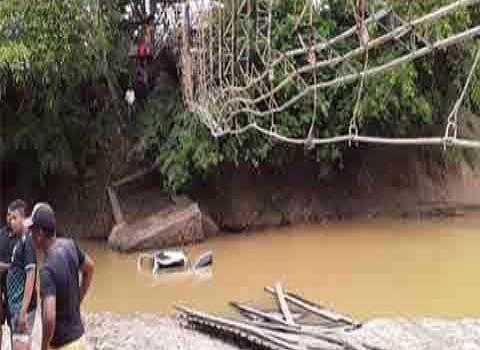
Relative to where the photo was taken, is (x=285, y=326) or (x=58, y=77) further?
(x=58, y=77)

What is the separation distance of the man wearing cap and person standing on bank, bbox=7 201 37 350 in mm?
581

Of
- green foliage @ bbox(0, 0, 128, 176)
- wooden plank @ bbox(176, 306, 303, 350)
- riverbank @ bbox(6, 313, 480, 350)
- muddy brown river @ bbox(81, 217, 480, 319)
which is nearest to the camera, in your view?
wooden plank @ bbox(176, 306, 303, 350)

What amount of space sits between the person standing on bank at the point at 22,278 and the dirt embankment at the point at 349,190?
22.8ft

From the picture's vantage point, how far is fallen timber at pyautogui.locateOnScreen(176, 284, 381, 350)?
5.00 metres

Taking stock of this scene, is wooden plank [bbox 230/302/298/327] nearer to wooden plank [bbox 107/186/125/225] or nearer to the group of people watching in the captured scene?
the group of people watching

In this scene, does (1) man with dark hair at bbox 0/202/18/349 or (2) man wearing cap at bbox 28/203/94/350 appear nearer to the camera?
(2) man wearing cap at bbox 28/203/94/350

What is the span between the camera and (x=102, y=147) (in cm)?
1048

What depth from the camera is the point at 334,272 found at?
8227 millimetres

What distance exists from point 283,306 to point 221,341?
92 cm

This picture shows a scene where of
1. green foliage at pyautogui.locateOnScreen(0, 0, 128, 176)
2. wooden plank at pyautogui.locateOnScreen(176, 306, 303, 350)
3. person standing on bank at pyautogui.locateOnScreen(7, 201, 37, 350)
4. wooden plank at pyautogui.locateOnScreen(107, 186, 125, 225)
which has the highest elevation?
green foliage at pyautogui.locateOnScreen(0, 0, 128, 176)

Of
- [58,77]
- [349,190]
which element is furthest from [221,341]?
[349,190]

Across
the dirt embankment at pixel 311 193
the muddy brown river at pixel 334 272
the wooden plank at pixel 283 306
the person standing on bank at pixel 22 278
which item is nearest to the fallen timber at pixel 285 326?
the wooden plank at pixel 283 306

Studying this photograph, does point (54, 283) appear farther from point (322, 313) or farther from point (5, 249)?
point (322, 313)

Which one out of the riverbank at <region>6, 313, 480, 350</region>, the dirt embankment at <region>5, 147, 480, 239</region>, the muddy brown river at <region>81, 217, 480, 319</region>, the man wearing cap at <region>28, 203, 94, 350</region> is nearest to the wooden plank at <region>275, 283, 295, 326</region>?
the muddy brown river at <region>81, 217, 480, 319</region>
